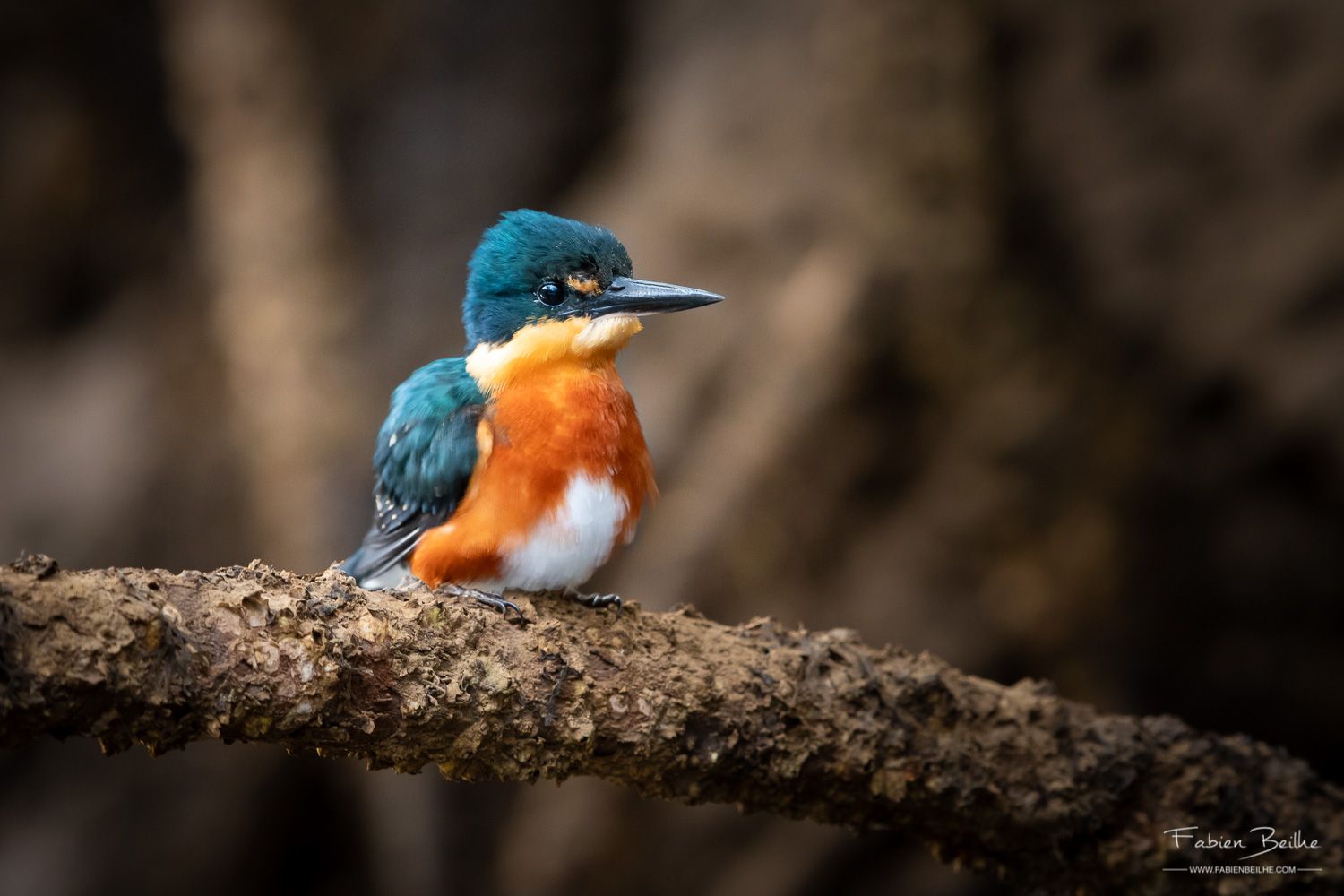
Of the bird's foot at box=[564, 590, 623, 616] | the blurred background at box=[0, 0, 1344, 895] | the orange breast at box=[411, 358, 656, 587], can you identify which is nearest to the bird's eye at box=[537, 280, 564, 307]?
the orange breast at box=[411, 358, 656, 587]

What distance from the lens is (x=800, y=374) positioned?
499 centimetres

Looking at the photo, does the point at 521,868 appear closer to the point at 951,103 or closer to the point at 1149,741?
the point at 1149,741

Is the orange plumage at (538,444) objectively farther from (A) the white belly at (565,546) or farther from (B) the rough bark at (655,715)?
(B) the rough bark at (655,715)

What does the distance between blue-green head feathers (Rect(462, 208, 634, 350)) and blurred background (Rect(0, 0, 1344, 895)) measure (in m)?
2.09

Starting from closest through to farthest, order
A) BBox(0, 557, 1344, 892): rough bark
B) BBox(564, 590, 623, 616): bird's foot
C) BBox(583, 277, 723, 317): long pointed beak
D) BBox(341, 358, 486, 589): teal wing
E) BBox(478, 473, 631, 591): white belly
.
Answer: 1. BBox(0, 557, 1344, 892): rough bark
2. BBox(564, 590, 623, 616): bird's foot
3. BBox(478, 473, 631, 591): white belly
4. BBox(341, 358, 486, 589): teal wing
5. BBox(583, 277, 723, 317): long pointed beak

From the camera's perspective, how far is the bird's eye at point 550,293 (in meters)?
3.02

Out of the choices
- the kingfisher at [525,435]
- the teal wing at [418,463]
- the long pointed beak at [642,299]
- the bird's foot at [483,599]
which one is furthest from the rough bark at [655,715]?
the long pointed beak at [642,299]

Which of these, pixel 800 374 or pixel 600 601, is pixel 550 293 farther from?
pixel 800 374

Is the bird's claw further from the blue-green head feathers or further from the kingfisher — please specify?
the blue-green head feathers

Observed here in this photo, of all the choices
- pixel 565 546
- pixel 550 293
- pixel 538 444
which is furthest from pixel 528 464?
pixel 550 293

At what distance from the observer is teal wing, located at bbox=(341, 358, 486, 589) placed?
9.42 ft

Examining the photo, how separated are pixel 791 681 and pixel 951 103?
3.42 meters

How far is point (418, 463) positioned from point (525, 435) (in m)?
0.30

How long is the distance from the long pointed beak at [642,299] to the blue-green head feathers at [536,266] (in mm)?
41
